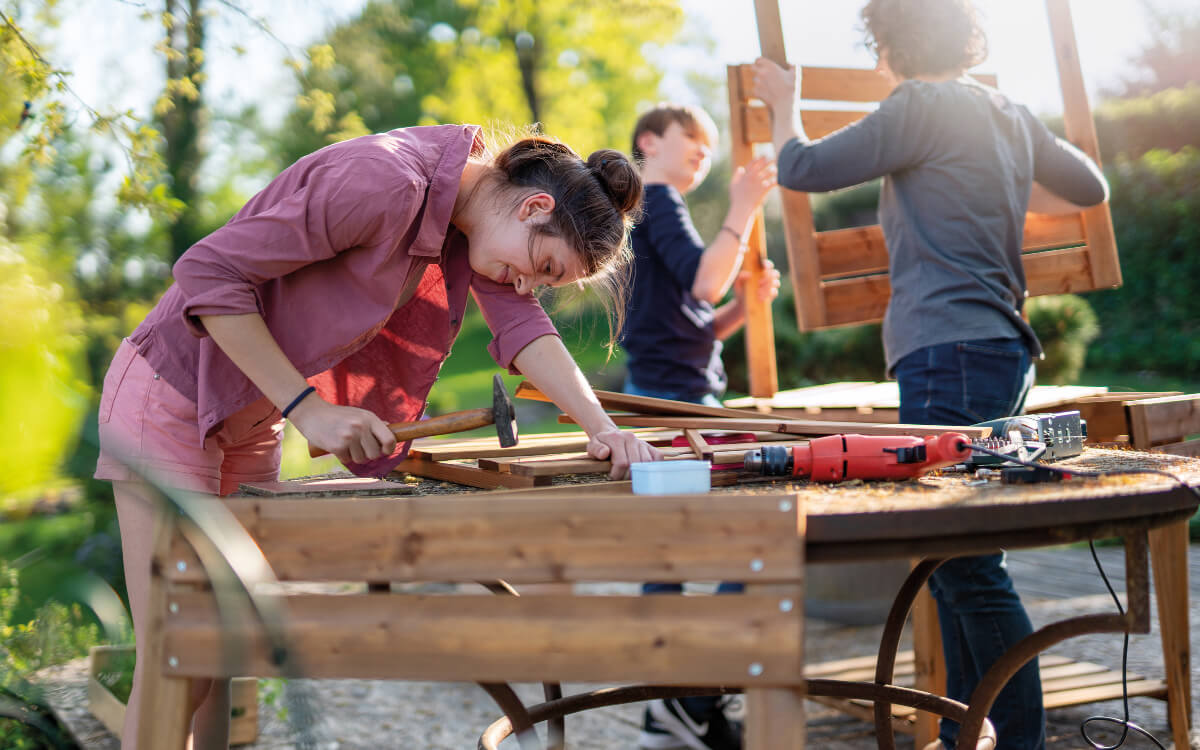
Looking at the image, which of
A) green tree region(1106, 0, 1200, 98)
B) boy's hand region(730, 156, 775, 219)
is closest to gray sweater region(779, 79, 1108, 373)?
boy's hand region(730, 156, 775, 219)

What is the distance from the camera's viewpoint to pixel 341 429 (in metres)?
1.42

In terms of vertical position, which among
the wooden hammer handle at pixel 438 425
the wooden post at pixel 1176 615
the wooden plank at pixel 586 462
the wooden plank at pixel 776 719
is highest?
the wooden hammer handle at pixel 438 425

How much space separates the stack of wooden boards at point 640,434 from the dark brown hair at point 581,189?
0.31m

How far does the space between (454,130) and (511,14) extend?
954cm

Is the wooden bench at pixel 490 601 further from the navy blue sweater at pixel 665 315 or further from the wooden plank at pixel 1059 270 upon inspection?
the wooden plank at pixel 1059 270

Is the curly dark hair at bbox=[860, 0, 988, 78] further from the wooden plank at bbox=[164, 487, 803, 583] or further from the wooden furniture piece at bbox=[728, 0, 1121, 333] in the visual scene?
the wooden plank at bbox=[164, 487, 803, 583]

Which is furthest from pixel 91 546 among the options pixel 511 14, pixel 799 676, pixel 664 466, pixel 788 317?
pixel 511 14

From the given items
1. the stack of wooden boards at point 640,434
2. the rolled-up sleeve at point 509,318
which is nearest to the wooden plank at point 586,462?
the stack of wooden boards at point 640,434

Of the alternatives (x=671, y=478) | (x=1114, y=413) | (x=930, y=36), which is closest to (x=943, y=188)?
(x=930, y=36)

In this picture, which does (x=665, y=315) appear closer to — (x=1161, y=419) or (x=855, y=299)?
(x=855, y=299)

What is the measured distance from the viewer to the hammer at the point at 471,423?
1.56 meters

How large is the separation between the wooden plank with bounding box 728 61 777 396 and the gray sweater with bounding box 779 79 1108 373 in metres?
0.89

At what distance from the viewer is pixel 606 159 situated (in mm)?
1768

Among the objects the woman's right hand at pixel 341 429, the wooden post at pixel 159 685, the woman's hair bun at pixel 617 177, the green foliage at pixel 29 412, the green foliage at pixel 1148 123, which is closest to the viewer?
the green foliage at pixel 29 412
